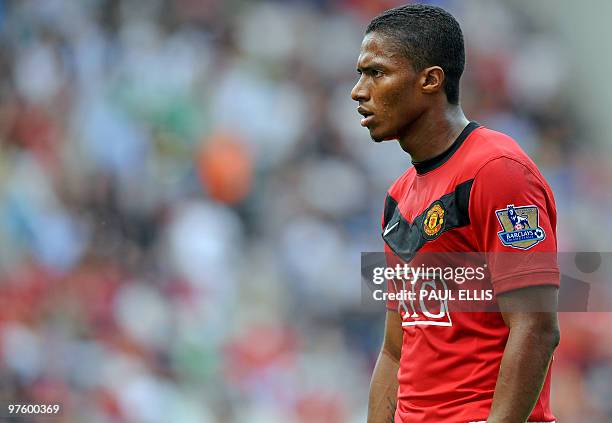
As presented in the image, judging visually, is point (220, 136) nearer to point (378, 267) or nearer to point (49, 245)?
point (49, 245)

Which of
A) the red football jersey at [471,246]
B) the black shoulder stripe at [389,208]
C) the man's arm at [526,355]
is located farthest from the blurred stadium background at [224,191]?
the man's arm at [526,355]

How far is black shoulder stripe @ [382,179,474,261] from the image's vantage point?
7.84 feet

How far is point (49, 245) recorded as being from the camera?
260 inches

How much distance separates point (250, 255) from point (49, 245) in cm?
136

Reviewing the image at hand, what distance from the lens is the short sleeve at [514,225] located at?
88.7 inches

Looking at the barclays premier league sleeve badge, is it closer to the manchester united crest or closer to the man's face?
the manchester united crest

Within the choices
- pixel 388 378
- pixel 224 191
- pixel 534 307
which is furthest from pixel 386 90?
pixel 224 191

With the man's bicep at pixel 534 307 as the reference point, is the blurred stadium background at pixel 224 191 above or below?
above

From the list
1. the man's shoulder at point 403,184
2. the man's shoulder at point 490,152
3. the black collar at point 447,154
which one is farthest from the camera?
the man's shoulder at point 403,184

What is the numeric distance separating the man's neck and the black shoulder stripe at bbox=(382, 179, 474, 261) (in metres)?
0.19

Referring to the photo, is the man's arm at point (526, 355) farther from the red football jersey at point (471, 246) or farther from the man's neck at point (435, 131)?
the man's neck at point (435, 131)

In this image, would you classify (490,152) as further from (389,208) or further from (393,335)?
(393,335)

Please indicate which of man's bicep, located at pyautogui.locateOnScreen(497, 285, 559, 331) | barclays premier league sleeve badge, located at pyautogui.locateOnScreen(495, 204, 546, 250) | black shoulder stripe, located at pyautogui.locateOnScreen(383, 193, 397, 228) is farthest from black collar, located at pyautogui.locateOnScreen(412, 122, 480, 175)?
man's bicep, located at pyautogui.locateOnScreen(497, 285, 559, 331)

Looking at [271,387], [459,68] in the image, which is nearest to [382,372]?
[459,68]
